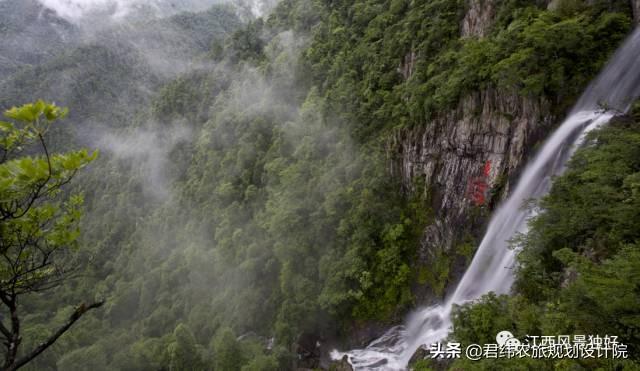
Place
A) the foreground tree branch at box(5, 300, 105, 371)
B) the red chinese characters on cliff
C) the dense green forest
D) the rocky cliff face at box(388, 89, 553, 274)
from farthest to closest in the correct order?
the red chinese characters on cliff
the rocky cliff face at box(388, 89, 553, 274)
the dense green forest
the foreground tree branch at box(5, 300, 105, 371)

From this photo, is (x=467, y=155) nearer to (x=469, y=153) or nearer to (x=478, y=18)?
(x=469, y=153)

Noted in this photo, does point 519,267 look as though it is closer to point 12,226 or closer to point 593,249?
point 593,249

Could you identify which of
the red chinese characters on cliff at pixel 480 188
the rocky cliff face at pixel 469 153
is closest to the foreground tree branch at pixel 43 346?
the rocky cliff face at pixel 469 153

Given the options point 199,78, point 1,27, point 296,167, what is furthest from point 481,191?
point 1,27

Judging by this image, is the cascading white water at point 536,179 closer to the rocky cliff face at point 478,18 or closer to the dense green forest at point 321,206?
the dense green forest at point 321,206

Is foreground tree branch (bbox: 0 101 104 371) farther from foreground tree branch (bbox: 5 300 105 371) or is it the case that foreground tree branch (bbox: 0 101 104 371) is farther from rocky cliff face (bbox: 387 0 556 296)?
rocky cliff face (bbox: 387 0 556 296)

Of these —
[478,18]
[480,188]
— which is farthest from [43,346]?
[478,18]

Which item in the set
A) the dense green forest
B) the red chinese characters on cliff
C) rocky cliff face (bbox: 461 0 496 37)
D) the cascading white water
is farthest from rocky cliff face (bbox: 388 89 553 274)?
rocky cliff face (bbox: 461 0 496 37)
